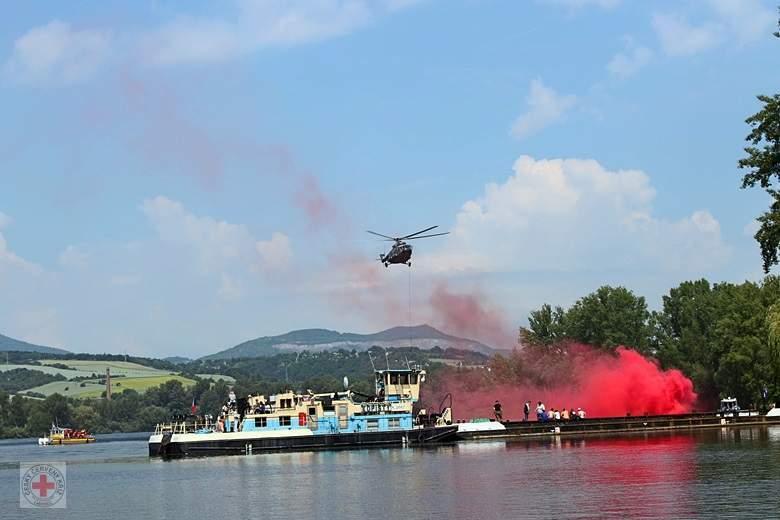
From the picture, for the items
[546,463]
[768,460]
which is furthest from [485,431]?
[768,460]

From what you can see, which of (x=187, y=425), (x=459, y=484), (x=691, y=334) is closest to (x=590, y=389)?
(x=691, y=334)

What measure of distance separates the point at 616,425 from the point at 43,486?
182ft

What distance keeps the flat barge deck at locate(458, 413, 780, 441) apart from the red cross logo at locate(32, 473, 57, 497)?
3862cm

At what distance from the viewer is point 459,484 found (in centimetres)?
6744

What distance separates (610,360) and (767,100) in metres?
79.4

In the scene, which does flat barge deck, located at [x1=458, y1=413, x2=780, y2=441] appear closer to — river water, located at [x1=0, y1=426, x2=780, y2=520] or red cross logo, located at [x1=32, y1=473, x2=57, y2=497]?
river water, located at [x1=0, y1=426, x2=780, y2=520]

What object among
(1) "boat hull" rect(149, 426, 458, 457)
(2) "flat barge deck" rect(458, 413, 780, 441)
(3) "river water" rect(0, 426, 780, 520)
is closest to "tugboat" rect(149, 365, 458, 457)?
(1) "boat hull" rect(149, 426, 458, 457)

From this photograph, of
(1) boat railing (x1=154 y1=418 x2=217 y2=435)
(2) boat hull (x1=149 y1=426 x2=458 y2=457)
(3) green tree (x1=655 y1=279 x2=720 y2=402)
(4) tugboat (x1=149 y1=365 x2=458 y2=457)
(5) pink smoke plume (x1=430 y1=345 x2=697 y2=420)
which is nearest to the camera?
(2) boat hull (x1=149 y1=426 x2=458 y2=457)

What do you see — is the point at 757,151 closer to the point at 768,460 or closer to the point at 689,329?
the point at 768,460

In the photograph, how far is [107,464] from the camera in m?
113

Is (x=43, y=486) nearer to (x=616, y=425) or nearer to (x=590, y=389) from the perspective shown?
(x=616, y=425)

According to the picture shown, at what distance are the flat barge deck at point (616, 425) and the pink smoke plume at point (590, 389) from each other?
47.1 feet

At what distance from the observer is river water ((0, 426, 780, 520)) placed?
55094mm

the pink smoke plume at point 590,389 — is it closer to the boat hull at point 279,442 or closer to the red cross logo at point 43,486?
the boat hull at point 279,442
